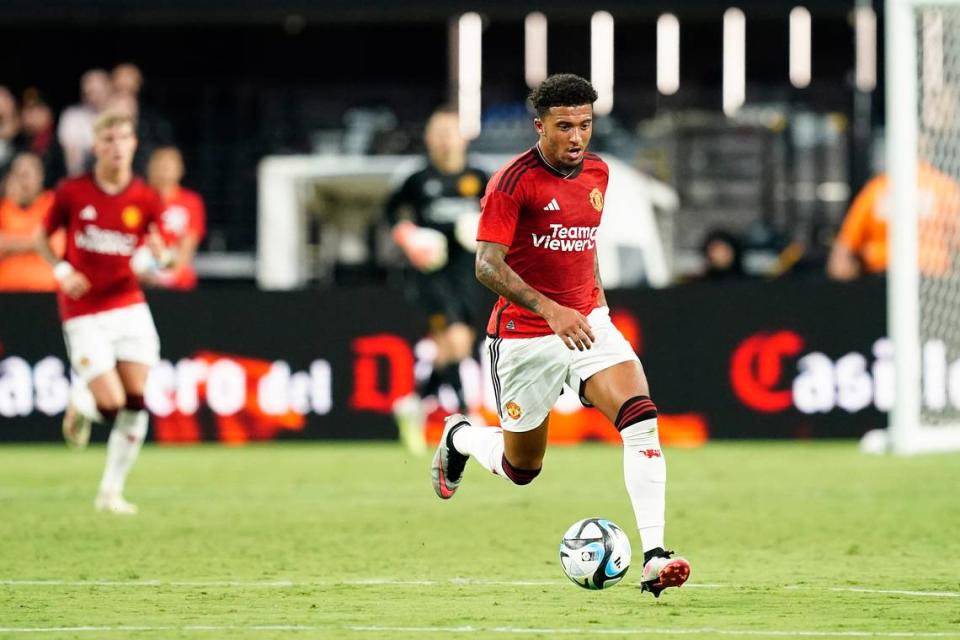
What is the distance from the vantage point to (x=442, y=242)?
48.9ft

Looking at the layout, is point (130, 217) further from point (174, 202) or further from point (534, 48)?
point (534, 48)

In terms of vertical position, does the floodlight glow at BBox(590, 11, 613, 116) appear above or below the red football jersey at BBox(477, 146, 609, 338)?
above

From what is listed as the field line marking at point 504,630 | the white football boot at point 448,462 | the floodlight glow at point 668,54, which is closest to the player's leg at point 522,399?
the white football boot at point 448,462

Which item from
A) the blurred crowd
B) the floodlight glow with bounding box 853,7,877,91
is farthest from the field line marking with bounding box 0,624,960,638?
the floodlight glow with bounding box 853,7,877,91

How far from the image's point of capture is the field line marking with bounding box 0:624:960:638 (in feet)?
20.5

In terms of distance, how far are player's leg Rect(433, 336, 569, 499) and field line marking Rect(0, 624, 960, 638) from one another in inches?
65.9

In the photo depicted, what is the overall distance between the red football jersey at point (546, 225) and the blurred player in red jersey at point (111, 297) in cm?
397

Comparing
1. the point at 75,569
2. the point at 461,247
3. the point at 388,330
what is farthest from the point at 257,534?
the point at 388,330

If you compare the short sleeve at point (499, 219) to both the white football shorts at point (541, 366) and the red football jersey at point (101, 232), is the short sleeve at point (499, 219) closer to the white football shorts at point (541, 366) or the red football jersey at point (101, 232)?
the white football shorts at point (541, 366)

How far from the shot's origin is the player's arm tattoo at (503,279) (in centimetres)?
741

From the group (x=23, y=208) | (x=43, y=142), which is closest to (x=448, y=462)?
(x=23, y=208)

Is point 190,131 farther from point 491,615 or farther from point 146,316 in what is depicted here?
point 491,615

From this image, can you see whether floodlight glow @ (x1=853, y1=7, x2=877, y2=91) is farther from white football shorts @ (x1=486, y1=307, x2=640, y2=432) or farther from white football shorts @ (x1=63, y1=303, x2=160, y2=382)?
white football shorts @ (x1=486, y1=307, x2=640, y2=432)

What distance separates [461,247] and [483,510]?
414cm
